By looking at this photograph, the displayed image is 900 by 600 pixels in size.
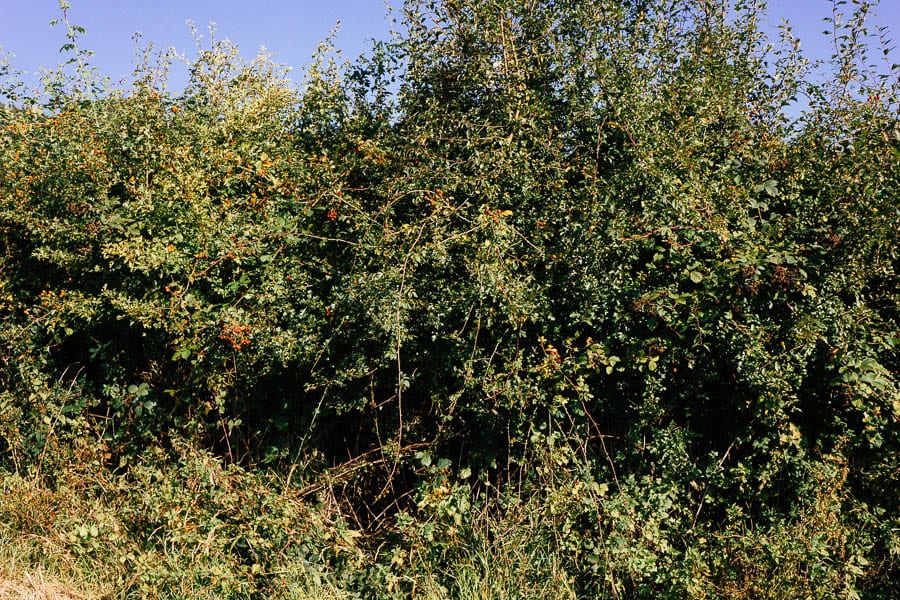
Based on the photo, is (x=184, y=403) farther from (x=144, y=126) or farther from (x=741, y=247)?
(x=741, y=247)

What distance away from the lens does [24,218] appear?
497 centimetres

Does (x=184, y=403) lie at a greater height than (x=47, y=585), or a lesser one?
greater

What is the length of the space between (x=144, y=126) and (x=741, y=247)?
404 cm

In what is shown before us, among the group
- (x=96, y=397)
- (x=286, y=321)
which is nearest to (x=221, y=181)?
(x=286, y=321)

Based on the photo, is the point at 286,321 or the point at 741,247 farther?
the point at 286,321

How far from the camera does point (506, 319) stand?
12.3 feet

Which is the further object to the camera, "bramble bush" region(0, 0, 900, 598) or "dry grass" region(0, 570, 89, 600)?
"dry grass" region(0, 570, 89, 600)

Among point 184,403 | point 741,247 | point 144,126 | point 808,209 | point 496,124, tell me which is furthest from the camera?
point 144,126

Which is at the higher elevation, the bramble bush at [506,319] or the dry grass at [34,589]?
the bramble bush at [506,319]

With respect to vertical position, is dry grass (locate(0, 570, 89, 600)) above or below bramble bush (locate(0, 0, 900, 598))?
below

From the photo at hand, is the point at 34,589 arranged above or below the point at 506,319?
below

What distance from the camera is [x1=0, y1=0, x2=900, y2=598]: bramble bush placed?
11.5 feet

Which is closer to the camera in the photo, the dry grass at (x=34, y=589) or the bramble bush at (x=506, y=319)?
the bramble bush at (x=506, y=319)

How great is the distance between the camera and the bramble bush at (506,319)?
3510mm
